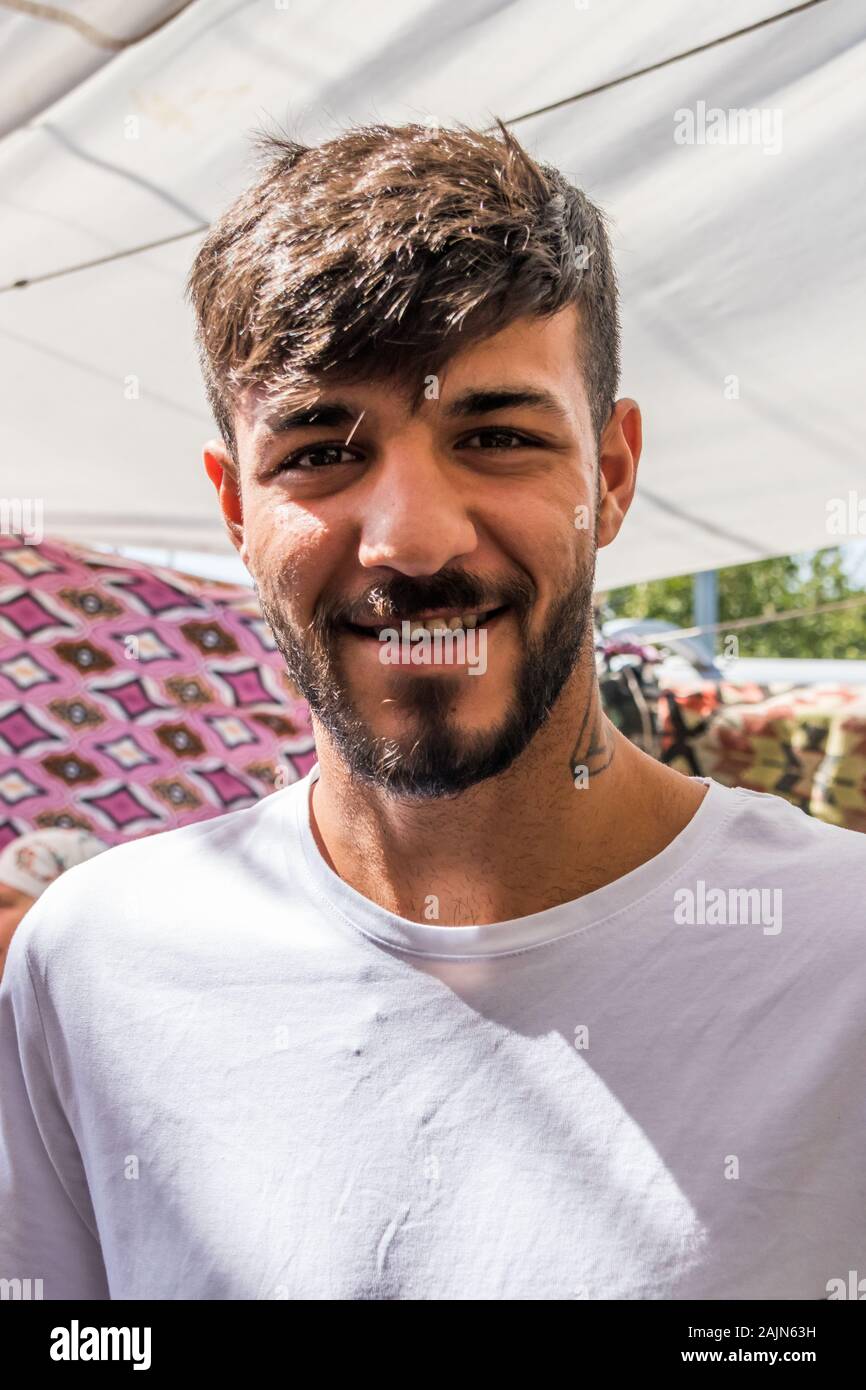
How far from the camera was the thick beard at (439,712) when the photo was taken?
90cm

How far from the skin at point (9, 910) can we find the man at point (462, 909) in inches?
36.2

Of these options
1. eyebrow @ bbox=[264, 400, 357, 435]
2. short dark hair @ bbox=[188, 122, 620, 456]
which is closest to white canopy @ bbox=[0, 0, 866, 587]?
short dark hair @ bbox=[188, 122, 620, 456]

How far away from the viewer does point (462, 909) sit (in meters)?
0.94

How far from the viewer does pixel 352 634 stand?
914mm

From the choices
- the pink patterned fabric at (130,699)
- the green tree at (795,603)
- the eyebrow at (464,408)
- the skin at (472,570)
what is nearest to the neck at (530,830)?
the skin at (472,570)

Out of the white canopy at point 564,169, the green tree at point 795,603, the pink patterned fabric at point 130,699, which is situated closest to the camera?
the white canopy at point 564,169

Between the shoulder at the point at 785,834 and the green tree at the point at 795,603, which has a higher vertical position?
the green tree at the point at 795,603

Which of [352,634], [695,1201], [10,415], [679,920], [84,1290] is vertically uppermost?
[10,415]

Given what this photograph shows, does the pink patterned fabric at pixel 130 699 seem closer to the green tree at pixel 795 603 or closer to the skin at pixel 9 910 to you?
the skin at pixel 9 910

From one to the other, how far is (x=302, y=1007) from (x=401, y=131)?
0.67 metres

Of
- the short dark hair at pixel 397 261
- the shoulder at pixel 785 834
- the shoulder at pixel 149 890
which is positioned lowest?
the shoulder at pixel 149 890
